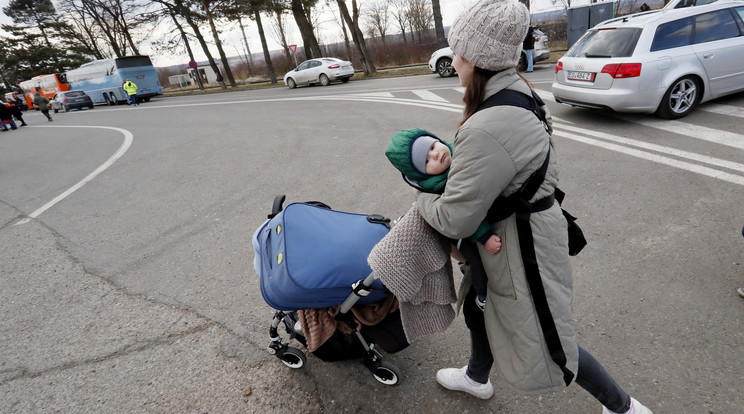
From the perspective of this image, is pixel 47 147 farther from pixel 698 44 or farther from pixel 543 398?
pixel 698 44

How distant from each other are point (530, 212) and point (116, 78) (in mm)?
32406

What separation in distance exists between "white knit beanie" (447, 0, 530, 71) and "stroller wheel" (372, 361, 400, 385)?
1721 millimetres

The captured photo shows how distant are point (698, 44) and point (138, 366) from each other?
8549 mm

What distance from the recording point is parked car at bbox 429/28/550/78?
46.3 feet

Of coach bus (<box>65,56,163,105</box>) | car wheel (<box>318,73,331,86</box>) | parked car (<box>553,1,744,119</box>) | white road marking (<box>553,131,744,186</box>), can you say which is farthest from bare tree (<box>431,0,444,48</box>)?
coach bus (<box>65,56,163,105</box>)

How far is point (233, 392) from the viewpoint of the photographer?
98.1 inches

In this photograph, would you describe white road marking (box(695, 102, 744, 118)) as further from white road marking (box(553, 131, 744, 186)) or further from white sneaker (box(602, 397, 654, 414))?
white sneaker (box(602, 397, 654, 414))

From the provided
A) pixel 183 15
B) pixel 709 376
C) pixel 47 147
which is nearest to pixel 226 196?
pixel 709 376

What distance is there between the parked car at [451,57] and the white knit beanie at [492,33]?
13094 mm

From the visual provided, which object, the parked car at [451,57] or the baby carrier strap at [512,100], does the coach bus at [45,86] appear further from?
the baby carrier strap at [512,100]

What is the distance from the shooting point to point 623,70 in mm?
6219

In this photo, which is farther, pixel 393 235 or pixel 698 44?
pixel 698 44

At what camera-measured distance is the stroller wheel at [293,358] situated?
251 centimetres

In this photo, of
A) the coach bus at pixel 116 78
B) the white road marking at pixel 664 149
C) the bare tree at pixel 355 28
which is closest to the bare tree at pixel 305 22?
the bare tree at pixel 355 28
